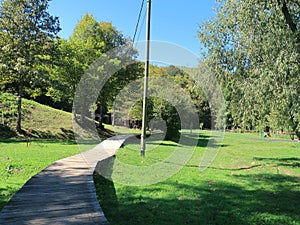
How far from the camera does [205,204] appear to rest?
15.3 feet

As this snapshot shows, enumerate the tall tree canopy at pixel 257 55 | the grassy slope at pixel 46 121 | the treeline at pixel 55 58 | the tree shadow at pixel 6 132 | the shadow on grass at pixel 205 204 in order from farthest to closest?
the grassy slope at pixel 46 121 → the treeline at pixel 55 58 → the tree shadow at pixel 6 132 → the tall tree canopy at pixel 257 55 → the shadow on grass at pixel 205 204

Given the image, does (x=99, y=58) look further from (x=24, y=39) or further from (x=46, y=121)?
(x=46, y=121)

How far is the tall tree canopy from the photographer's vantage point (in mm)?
6598

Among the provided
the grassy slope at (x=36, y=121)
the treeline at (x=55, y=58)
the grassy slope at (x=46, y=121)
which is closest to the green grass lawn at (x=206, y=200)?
the treeline at (x=55, y=58)

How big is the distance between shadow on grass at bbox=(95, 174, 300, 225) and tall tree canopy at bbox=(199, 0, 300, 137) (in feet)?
8.60

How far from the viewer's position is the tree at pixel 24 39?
14086 mm

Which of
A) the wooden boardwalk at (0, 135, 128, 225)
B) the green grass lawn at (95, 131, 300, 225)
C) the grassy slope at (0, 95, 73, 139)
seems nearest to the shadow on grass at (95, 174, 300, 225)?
the green grass lawn at (95, 131, 300, 225)

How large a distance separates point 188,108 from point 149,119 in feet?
15.7

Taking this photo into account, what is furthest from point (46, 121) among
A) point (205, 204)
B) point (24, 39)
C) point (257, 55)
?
point (205, 204)

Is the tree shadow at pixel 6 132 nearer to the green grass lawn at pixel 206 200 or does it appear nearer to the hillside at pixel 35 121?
the hillside at pixel 35 121

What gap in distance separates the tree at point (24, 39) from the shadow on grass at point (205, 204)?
35.9 ft

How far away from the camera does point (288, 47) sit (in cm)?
664

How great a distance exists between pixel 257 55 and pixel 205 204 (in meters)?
5.38

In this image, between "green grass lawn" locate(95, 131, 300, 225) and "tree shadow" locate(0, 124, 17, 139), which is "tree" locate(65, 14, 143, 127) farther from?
"green grass lawn" locate(95, 131, 300, 225)
